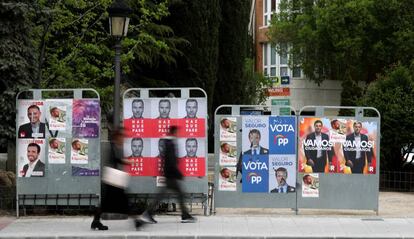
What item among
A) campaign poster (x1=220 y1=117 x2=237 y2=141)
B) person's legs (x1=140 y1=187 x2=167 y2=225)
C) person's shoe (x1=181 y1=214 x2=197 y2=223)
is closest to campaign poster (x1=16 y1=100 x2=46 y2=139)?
person's legs (x1=140 y1=187 x2=167 y2=225)

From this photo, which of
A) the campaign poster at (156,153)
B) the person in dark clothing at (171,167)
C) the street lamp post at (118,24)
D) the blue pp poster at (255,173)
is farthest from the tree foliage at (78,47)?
the blue pp poster at (255,173)

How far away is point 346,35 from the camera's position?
34875 millimetres

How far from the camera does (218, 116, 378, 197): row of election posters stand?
1228 cm

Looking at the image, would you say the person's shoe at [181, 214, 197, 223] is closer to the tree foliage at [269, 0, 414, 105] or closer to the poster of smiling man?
the poster of smiling man

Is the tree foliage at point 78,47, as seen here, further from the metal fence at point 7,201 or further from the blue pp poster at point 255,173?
the blue pp poster at point 255,173

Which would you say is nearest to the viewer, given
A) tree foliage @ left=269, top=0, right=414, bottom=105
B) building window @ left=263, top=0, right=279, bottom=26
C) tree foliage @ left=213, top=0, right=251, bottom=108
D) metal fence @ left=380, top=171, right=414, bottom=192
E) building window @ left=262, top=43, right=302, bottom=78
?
metal fence @ left=380, top=171, right=414, bottom=192

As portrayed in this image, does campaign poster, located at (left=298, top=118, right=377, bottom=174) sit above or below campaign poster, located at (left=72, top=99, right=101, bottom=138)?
below

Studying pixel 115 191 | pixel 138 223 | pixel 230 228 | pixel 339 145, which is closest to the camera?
pixel 115 191

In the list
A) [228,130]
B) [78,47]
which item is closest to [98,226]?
[228,130]

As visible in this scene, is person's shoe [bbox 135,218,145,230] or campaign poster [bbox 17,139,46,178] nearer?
person's shoe [bbox 135,218,145,230]

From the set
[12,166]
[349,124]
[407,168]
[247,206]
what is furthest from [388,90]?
[12,166]

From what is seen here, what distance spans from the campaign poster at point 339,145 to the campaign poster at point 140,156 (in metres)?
2.89

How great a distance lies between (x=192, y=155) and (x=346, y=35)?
81.2 feet

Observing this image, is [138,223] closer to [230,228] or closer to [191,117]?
[230,228]
